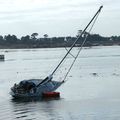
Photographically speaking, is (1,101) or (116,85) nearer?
(1,101)

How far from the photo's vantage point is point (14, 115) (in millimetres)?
45375

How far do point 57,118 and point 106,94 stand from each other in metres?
18.6

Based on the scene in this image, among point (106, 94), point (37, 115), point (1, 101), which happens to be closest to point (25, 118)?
point (37, 115)

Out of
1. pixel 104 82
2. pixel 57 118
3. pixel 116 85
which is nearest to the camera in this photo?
pixel 57 118

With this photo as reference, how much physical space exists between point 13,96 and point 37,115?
1393cm

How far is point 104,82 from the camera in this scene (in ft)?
251

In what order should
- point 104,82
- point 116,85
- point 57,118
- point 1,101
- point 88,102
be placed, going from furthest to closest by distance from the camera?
point 104,82
point 116,85
point 1,101
point 88,102
point 57,118

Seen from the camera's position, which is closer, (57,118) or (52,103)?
(57,118)

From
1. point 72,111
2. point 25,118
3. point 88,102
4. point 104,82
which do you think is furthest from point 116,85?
point 25,118

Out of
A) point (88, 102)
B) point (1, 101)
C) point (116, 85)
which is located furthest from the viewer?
point (116, 85)

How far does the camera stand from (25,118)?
43094 millimetres

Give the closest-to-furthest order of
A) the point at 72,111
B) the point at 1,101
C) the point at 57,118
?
the point at 57,118 < the point at 72,111 < the point at 1,101

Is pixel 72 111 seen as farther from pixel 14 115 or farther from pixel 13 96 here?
pixel 13 96

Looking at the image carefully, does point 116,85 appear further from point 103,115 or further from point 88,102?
point 103,115
